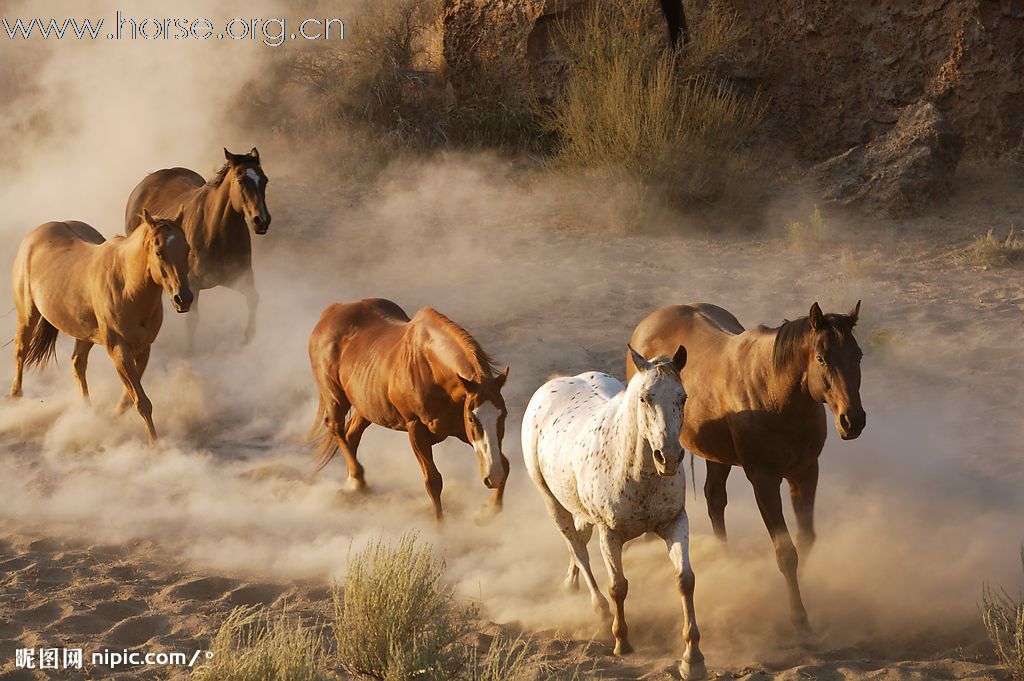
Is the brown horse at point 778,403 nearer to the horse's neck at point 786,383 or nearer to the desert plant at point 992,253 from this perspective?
the horse's neck at point 786,383

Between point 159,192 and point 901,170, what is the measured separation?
761 centimetres

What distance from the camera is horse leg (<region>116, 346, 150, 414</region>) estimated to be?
8.70 metres

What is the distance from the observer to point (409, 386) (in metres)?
6.78

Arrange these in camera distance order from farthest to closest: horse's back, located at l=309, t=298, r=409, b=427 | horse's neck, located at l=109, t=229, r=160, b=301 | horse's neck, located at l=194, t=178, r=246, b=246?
horse's neck, located at l=194, t=178, r=246, b=246
horse's neck, located at l=109, t=229, r=160, b=301
horse's back, located at l=309, t=298, r=409, b=427

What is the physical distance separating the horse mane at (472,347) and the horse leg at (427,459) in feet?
2.12

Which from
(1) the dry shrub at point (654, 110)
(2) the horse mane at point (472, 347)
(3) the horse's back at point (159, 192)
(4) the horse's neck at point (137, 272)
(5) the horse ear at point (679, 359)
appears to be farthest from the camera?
(1) the dry shrub at point (654, 110)

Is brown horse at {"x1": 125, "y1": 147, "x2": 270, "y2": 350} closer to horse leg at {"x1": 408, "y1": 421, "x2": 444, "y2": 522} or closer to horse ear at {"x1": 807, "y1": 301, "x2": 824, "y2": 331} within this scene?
horse leg at {"x1": 408, "y1": 421, "x2": 444, "y2": 522}

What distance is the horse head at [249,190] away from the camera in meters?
9.99

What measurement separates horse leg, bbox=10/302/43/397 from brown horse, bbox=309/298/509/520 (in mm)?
3090

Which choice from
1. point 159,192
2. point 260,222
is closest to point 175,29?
point 159,192

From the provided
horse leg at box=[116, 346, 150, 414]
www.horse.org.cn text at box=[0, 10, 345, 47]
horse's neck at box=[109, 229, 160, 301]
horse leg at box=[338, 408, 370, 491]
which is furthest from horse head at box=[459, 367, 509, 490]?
www.horse.org.cn text at box=[0, 10, 345, 47]

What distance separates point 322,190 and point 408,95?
217cm

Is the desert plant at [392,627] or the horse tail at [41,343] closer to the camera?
the desert plant at [392,627]

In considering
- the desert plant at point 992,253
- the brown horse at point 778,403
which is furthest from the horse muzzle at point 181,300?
the desert plant at point 992,253
